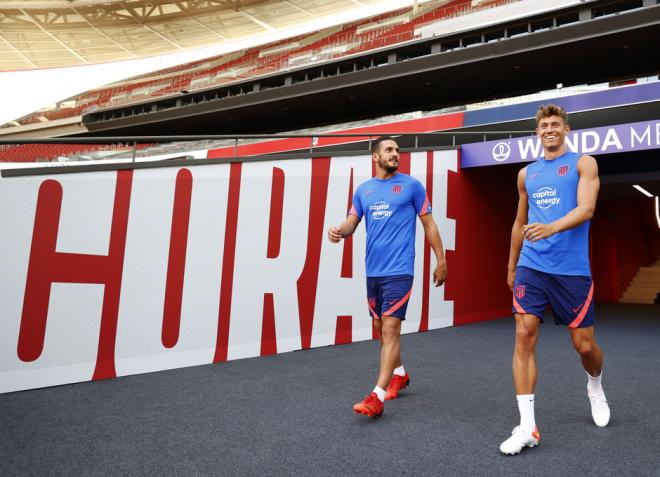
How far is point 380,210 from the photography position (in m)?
3.25

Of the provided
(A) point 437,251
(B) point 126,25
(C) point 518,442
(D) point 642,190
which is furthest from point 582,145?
(B) point 126,25

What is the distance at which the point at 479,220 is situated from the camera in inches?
305

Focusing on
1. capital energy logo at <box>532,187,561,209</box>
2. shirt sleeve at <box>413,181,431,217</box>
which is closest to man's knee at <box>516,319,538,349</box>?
capital energy logo at <box>532,187,561,209</box>

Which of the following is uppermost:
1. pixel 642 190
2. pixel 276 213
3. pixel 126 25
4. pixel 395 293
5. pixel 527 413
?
pixel 126 25

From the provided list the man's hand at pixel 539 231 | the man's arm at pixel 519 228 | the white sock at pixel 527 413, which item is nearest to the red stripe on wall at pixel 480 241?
the man's arm at pixel 519 228

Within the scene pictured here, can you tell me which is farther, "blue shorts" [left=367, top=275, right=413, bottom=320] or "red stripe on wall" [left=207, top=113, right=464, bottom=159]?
"red stripe on wall" [left=207, top=113, right=464, bottom=159]

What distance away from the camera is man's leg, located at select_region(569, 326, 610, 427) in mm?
2562

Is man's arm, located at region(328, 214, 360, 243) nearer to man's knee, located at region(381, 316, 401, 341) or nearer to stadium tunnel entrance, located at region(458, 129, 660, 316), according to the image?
man's knee, located at region(381, 316, 401, 341)

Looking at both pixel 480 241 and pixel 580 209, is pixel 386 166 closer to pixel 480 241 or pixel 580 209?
pixel 580 209

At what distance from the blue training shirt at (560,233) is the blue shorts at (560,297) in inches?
1.5

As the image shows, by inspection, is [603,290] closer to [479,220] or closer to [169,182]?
[479,220]

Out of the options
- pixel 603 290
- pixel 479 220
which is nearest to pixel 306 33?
pixel 603 290

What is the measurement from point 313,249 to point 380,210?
2296 millimetres

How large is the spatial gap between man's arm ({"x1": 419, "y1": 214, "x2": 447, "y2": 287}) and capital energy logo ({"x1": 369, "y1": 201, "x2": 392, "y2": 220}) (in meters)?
0.25
